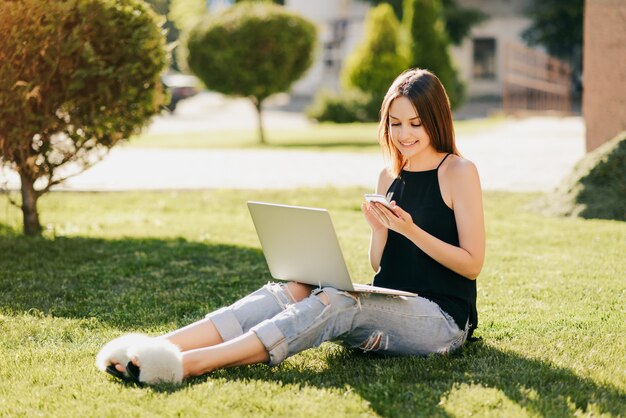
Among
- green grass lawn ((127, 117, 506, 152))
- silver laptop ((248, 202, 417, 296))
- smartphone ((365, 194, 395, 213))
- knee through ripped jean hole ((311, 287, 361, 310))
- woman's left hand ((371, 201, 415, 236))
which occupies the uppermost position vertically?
smartphone ((365, 194, 395, 213))

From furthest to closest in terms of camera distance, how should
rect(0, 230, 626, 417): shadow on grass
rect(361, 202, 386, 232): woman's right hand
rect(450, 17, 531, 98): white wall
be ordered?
rect(450, 17, 531, 98): white wall < rect(361, 202, 386, 232): woman's right hand < rect(0, 230, 626, 417): shadow on grass

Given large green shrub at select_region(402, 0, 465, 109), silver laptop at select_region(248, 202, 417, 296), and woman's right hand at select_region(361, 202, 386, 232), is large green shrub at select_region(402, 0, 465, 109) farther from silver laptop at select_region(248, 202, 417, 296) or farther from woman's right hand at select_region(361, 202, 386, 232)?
silver laptop at select_region(248, 202, 417, 296)

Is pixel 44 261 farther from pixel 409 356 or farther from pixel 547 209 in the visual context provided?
pixel 547 209

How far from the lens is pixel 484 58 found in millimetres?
36531

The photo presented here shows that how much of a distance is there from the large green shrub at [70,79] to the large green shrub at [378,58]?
1657 cm

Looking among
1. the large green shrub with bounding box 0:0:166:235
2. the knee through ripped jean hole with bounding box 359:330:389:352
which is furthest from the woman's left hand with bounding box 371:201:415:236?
the large green shrub with bounding box 0:0:166:235

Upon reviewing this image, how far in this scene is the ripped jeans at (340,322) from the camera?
→ 3605mm

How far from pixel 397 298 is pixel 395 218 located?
13.9 inches

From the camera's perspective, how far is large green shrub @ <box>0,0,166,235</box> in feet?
21.7

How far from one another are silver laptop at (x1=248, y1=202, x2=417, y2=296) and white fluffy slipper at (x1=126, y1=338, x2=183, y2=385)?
647 mm

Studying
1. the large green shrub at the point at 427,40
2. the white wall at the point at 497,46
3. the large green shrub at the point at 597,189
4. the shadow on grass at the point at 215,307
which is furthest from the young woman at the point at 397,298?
the white wall at the point at 497,46

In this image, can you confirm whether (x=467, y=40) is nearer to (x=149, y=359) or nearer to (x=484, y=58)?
(x=484, y=58)

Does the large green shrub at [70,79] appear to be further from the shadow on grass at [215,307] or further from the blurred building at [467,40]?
the blurred building at [467,40]

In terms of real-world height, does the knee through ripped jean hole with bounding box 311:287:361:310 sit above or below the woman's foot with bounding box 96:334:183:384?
above
